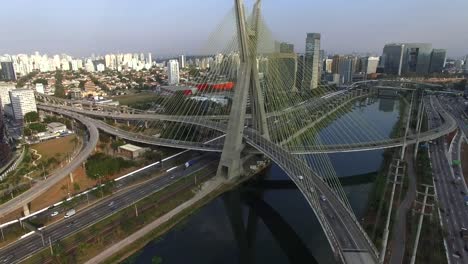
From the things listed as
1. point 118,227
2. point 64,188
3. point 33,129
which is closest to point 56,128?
point 33,129

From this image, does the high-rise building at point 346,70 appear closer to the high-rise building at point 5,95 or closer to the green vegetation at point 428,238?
the green vegetation at point 428,238

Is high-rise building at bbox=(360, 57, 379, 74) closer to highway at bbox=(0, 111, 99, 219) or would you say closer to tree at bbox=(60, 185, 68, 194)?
highway at bbox=(0, 111, 99, 219)

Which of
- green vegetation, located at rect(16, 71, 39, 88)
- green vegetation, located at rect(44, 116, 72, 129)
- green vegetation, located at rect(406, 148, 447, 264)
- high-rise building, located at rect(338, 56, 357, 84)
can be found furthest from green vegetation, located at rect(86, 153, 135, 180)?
high-rise building, located at rect(338, 56, 357, 84)

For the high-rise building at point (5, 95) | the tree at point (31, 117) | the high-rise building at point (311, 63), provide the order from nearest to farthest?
the tree at point (31, 117), the high-rise building at point (5, 95), the high-rise building at point (311, 63)

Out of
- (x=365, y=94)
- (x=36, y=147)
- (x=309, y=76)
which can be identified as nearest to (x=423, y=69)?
(x=365, y=94)

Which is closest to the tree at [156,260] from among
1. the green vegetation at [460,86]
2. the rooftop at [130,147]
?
the rooftop at [130,147]

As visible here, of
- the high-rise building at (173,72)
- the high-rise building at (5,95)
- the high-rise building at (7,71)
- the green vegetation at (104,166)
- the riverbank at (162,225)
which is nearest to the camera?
the riverbank at (162,225)

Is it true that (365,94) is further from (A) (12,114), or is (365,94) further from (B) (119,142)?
(A) (12,114)
